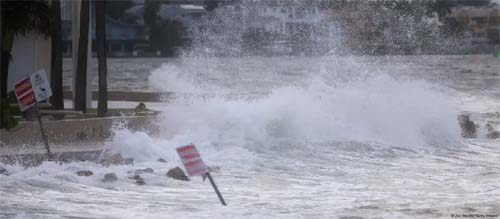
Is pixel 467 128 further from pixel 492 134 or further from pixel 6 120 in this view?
pixel 6 120

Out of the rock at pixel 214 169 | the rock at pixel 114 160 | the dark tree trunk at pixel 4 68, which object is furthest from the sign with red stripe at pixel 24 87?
the dark tree trunk at pixel 4 68

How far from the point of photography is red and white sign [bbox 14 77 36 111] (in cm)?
1566

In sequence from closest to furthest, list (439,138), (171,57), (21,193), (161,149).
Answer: (21,193) < (161,149) < (439,138) < (171,57)

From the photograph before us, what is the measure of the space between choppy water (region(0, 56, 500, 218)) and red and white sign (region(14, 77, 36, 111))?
947mm

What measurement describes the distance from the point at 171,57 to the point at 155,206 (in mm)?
97737

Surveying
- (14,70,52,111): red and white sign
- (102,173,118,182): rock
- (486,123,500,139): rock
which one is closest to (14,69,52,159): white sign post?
(14,70,52,111): red and white sign

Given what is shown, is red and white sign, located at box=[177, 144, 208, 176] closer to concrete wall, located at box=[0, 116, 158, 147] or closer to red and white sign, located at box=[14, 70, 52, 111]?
red and white sign, located at box=[14, 70, 52, 111]

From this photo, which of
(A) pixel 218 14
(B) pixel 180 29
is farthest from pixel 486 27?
(A) pixel 218 14

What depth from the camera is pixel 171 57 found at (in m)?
110

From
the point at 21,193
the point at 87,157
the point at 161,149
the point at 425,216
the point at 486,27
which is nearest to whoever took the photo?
the point at 425,216

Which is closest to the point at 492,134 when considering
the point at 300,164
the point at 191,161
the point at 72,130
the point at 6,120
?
the point at 300,164

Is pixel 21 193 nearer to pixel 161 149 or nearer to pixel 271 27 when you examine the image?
pixel 161 149

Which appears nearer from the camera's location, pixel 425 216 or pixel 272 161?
pixel 425 216

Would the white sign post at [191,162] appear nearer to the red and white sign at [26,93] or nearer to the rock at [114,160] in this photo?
the red and white sign at [26,93]
